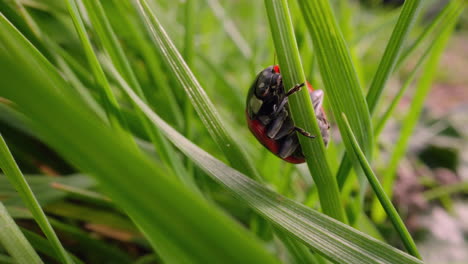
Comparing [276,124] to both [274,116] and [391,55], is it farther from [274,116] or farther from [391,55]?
[391,55]

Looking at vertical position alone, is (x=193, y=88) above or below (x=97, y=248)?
above

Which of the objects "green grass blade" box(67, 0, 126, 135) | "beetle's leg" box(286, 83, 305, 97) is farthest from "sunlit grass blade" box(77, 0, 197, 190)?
"beetle's leg" box(286, 83, 305, 97)

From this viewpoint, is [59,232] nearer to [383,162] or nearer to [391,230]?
[391,230]

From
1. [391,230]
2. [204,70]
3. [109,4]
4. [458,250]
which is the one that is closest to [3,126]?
[109,4]

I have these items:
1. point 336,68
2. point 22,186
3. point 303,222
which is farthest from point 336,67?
point 22,186

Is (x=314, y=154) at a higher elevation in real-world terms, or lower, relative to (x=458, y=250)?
higher
